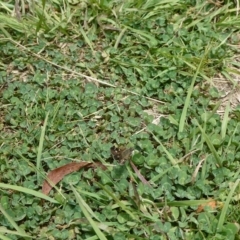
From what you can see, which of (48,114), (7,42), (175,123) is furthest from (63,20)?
(175,123)

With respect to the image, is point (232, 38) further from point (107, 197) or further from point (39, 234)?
point (39, 234)

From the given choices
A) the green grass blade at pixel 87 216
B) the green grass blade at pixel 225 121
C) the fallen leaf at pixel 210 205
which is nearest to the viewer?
the green grass blade at pixel 87 216

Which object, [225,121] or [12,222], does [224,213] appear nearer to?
[225,121]

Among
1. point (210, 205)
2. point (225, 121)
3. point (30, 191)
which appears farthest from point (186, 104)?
point (30, 191)

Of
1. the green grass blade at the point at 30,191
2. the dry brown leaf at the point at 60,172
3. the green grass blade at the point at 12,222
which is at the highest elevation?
the dry brown leaf at the point at 60,172

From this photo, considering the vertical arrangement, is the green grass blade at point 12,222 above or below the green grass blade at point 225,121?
below

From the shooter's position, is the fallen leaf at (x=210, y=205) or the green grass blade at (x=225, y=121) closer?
the fallen leaf at (x=210, y=205)

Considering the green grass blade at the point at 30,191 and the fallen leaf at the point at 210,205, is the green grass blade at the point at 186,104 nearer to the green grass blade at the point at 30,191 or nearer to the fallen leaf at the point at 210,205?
the fallen leaf at the point at 210,205

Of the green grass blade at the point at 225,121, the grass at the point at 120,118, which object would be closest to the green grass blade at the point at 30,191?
the grass at the point at 120,118
